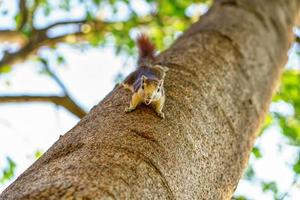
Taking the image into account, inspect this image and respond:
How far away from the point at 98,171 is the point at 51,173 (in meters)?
0.12

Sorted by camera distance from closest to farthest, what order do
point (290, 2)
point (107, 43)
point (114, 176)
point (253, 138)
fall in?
point (114, 176) < point (253, 138) < point (290, 2) < point (107, 43)

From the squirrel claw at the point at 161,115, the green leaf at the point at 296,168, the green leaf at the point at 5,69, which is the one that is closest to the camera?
the squirrel claw at the point at 161,115

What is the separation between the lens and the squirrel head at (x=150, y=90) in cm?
149

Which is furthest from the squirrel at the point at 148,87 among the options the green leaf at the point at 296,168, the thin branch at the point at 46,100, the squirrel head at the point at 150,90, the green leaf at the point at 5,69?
the green leaf at the point at 5,69

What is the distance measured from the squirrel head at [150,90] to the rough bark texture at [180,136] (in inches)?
1.8

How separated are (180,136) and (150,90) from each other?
19cm

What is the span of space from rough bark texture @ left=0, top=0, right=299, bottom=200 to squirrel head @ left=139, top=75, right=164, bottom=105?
4cm

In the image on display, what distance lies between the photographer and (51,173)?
3.76 feet

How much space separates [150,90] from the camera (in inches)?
58.5

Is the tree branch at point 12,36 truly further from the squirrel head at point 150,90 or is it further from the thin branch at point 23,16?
the squirrel head at point 150,90

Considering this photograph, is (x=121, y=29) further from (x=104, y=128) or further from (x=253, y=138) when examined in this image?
(x=104, y=128)

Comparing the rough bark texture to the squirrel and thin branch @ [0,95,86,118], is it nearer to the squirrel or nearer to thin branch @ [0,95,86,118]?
the squirrel

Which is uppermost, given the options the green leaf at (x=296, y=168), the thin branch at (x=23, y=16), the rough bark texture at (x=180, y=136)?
the thin branch at (x=23, y=16)

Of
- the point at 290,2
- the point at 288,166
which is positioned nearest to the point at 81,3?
the point at 290,2
